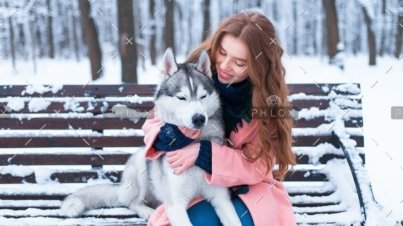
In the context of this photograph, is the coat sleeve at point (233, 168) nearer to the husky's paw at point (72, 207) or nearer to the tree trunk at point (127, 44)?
the husky's paw at point (72, 207)

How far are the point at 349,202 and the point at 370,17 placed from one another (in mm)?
15290

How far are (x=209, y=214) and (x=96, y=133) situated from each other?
1.45 metres

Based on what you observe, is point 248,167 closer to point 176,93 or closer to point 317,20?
point 176,93

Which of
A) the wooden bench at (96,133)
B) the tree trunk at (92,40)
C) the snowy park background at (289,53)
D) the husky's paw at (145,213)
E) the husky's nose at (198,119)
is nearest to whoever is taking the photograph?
the husky's nose at (198,119)

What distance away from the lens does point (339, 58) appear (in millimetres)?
13422

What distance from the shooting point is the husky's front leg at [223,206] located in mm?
2393

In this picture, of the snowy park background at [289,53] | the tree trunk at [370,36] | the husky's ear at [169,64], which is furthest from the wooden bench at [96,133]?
the tree trunk at [370,36]

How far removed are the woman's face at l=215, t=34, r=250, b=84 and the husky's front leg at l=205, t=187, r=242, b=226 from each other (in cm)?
58

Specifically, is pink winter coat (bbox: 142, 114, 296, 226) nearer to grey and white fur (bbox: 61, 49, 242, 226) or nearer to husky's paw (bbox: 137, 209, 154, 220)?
grey and white fur (bbox: 61, 49, 242, 226)

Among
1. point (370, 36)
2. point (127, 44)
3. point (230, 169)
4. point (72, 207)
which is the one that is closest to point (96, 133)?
point (72, 207)

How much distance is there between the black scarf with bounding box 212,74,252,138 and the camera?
2438mm

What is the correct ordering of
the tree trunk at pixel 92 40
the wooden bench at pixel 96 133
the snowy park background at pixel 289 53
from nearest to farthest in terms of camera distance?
the wooden bench at pixel 96 133 < the snowy park background at pixel 289 53 < the tree trunk at pixel 92 40

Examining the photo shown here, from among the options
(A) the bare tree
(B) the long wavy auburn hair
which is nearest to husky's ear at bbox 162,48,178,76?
(B) the long wavy auburn hair

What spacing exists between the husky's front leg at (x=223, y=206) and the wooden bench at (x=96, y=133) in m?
1.19
